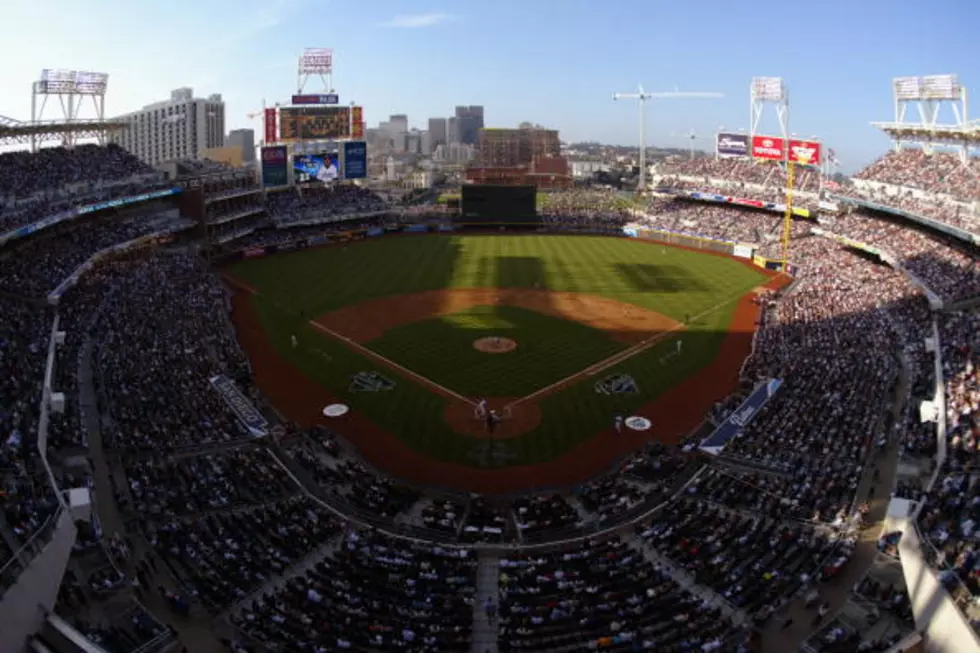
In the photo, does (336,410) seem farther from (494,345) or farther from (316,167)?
(316,167)

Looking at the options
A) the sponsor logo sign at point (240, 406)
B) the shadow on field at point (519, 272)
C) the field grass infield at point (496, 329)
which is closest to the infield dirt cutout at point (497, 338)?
the field grass infield at point (496, 329)

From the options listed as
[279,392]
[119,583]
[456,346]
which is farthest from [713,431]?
[119,583]

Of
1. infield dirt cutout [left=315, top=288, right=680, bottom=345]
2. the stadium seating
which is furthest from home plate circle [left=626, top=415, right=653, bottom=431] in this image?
infield dirt cutout [left=315, top=288, right=680, bottom=345]

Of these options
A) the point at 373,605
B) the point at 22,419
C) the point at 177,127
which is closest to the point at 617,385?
the point at 373,605

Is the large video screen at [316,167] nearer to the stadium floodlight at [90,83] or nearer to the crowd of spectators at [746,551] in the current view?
the stadium floodlight at [90,83]

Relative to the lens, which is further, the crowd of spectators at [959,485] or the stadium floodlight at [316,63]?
the stadium floodlight at [316,63]

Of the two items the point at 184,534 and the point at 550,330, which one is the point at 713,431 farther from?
the point at 184,534
